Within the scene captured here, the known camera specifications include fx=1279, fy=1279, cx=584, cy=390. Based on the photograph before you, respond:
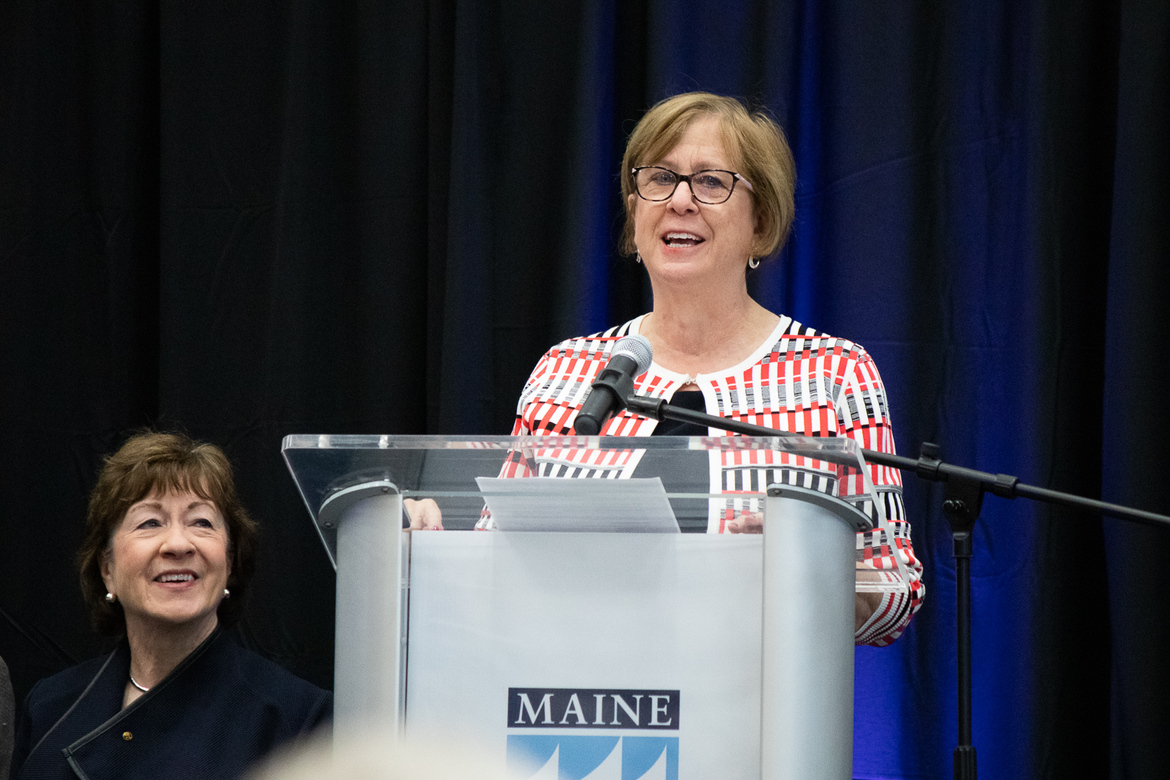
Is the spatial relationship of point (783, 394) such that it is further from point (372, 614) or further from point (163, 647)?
point (163, 647)

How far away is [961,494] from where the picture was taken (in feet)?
4.64

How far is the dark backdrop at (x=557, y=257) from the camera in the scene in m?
2.44

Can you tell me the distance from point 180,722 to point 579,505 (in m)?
1.15

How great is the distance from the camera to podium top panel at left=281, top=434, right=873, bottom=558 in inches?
40.9

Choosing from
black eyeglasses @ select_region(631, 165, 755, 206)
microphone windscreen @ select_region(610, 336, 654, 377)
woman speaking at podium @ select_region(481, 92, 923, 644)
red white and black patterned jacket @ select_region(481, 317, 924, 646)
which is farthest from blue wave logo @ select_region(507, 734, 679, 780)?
black eyeglasses @ select_region(631, 165, 755, 206)

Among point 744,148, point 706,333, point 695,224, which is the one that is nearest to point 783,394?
point 706,333

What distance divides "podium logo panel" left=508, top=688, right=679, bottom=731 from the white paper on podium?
0.13 metres

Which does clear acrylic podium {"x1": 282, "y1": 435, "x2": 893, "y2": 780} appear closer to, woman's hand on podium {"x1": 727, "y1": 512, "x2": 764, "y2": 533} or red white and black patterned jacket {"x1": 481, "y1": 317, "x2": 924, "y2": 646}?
woman's hand on podium {"x1": 727, "y1": 512, "x2": 764, "y2": 533}

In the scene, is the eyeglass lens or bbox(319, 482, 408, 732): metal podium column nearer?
bbox(319, 482, 408, 732): metal podium column

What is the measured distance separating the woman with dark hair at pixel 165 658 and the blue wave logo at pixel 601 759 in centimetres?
97

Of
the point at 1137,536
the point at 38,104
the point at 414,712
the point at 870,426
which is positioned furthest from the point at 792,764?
the point at 38,104

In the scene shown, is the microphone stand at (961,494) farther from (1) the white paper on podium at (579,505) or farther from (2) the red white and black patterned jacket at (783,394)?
(1) the white paper on podium at (579,505)

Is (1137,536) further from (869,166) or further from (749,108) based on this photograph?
(749,108)

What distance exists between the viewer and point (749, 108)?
8.80 ft
